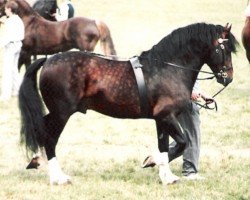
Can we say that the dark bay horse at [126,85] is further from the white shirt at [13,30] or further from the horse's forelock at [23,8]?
the horse's forelock at [23,8]

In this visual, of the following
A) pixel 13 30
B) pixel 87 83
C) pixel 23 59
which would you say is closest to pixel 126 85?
pixel 87 83

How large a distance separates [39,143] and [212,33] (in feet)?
7.76

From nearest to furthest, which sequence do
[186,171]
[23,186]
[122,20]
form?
[23,186] < [186,171] < [122,20]

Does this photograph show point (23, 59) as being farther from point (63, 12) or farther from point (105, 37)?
point (63, 12)

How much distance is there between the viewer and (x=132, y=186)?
6930 mm

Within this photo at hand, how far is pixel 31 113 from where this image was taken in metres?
6.99

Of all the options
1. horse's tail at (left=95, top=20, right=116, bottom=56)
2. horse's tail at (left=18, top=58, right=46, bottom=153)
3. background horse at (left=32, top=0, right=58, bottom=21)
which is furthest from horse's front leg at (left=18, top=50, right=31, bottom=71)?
horse's tail at (left=18, top=58, right=46, bottom=153)

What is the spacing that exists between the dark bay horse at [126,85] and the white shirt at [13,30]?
20.5ft

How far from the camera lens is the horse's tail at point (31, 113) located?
6.99 meters

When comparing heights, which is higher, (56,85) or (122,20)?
(56,85)

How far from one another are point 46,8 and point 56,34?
1940mm

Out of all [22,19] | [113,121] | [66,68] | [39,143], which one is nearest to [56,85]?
[66,68]

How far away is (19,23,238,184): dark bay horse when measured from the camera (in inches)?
273

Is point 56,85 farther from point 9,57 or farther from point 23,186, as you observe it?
point 9,57
